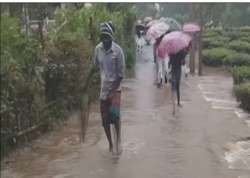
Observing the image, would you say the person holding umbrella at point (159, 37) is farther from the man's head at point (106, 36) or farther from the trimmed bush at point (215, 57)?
the trimmed bush at point (215, 57)

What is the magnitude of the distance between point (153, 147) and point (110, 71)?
149 cm

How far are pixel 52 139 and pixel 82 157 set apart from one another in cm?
123

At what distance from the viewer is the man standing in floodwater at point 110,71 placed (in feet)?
27.5

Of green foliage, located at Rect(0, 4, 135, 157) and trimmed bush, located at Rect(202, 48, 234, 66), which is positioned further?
trimmed bush, located at Rect(202, 48, 234, 66)

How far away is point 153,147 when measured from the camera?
365 inches

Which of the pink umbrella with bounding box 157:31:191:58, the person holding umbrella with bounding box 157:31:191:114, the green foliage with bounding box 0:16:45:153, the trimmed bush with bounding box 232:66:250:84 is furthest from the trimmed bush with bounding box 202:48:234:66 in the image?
the green foliage with bounding box 0:16:45:153

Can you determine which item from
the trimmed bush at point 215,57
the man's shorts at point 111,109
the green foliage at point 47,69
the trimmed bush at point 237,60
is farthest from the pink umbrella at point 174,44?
the trimmed bush at point 215,57

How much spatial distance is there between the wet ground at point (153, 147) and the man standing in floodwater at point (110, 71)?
61 centimetres

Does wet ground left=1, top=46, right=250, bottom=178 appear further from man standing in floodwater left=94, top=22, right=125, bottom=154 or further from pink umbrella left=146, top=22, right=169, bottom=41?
pink umbrella left=146, top=22, right=169, bottom=41

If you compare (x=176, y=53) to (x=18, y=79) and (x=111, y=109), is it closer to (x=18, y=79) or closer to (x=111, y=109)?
(x=111, y=109)

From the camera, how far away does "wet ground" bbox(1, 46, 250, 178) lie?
7789 millimetres

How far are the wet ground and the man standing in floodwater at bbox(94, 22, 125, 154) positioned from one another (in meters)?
0.61

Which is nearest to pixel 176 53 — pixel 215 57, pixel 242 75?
pixel 242 75

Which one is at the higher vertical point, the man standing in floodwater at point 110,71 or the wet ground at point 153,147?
the man standing in floodwater at point 110,71
